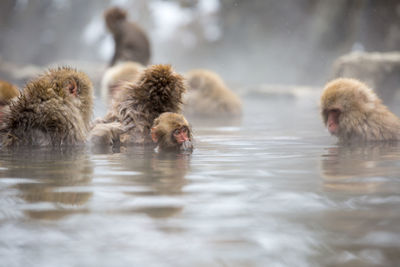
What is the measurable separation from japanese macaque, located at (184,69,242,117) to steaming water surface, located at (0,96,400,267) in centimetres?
543

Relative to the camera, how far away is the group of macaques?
3891mm

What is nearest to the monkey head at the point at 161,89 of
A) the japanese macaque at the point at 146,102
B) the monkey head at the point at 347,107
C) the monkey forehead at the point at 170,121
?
the japanese macaque at the point at 146,102

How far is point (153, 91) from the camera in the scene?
431cm

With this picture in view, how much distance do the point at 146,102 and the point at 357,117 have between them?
1697 mm

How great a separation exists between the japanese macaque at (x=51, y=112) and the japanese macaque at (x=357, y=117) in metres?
1.98

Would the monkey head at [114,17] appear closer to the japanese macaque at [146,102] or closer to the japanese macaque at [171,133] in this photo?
the japanese macaque at [146,102]

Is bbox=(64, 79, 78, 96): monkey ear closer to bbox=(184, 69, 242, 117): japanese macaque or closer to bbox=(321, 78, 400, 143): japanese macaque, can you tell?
bbox=(321, 78, 400, 143): japanese macaque

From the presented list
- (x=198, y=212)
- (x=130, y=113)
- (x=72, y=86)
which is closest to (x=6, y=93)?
(x=72, y=86)

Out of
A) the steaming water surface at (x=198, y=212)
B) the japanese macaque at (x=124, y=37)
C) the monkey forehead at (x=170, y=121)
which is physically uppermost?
the japanese macaque at (x=124, y=37)

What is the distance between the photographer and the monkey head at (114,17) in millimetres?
10852

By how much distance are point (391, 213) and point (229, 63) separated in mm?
18834

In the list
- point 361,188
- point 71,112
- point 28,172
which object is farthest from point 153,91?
point 361,188

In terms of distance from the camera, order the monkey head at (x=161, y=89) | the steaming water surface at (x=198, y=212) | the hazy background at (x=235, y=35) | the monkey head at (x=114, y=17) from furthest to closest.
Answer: the hazy background at (x=235, y=35) < the monkey head at (x=114, y=17) < the monkey head at (x=161, y=89) < the steaming water surface at (x=198, y=212)

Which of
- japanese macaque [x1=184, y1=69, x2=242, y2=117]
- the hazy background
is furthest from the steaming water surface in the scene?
the hazy background
